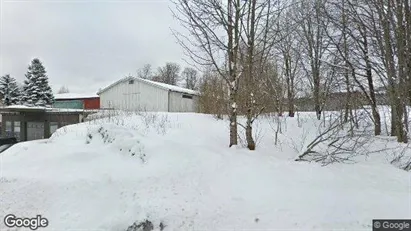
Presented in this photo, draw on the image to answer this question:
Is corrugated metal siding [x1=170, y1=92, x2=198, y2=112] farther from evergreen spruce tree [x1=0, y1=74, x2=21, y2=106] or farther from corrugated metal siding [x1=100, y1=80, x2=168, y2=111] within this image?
evergreen spruce tree [x1=0, y1=74, x2=21, y2=106]

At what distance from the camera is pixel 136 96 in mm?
33500

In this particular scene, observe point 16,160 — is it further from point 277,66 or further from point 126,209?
point 277,66

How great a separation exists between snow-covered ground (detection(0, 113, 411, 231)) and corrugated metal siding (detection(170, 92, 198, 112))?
83.8ft

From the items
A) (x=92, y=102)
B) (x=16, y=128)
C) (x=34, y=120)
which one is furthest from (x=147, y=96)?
(x=92, y=102)

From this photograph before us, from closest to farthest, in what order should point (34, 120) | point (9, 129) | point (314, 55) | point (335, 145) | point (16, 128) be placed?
point (335, 145) → point (314, 55) → point (34, 120) → point (16, 128) → point (9, 129)

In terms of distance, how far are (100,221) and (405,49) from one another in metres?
8.85

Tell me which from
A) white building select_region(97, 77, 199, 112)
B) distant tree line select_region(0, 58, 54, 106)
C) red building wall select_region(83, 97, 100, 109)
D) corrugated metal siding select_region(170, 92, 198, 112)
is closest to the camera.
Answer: white building select_region(97, 77, 199, 112)

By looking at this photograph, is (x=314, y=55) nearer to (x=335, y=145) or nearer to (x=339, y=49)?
(x=339, y=49)

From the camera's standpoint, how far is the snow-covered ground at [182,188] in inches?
183

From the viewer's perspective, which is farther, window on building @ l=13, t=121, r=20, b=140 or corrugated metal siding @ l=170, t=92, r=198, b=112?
corrugated metal siding @ l=170, t=92, r=198, b=112

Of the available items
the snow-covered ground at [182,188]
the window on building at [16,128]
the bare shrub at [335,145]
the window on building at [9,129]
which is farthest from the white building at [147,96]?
the snow-covered ground at [182,188]

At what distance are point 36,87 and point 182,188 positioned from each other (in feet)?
143

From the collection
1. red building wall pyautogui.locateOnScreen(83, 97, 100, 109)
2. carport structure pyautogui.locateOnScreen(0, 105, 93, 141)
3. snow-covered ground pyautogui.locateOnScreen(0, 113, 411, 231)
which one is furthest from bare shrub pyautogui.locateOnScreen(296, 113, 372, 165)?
red building wall pyautogui.locateOnScreen(83, 97, 100, 109)

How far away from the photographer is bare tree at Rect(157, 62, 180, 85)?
68156 millimetres
